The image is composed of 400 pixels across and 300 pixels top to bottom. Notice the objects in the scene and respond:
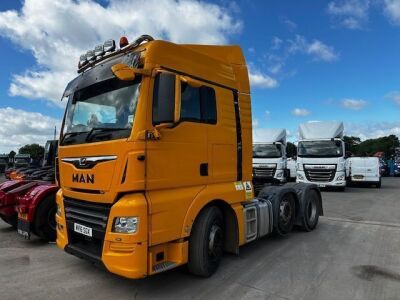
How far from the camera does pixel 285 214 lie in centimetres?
716

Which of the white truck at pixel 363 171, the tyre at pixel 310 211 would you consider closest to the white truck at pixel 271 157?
the white truck at pixel 363 171

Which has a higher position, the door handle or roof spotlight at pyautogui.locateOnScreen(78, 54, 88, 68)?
roof spotlight at pyautogui.locateOnScreen(78, 54, 88, 68)

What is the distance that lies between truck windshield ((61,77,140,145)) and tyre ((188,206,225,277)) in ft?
5.34

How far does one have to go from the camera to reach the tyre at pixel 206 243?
462 cm

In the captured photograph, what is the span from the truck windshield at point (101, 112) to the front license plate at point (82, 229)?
1079 mm

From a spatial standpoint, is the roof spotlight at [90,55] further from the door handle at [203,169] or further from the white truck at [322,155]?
the white truck at [322,155]

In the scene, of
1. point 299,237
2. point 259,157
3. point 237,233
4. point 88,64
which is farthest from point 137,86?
point 259,157

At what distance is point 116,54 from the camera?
4742 mm

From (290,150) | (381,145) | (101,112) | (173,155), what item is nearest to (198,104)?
(173,155)

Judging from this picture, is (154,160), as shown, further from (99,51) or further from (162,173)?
(99,51)

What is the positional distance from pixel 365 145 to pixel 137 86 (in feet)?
386

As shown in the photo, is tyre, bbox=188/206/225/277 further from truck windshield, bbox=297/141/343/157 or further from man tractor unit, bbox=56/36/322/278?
truck windshield, bbox=297/141/343/157

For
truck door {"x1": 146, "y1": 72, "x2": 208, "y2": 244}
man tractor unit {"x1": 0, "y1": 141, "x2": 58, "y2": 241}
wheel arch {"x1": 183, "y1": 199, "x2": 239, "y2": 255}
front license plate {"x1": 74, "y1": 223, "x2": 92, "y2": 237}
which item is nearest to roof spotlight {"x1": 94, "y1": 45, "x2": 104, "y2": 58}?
truck door {"x1": 146, "y1": 72, "x2": 208, "y2": 244}

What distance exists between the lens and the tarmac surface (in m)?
4.39
